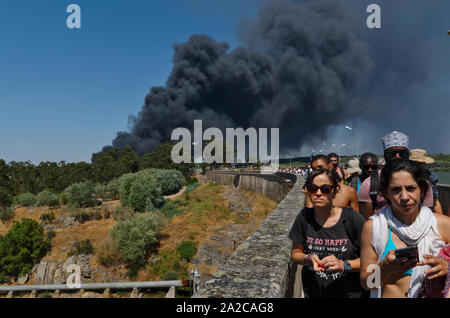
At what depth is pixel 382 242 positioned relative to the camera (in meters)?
2.01

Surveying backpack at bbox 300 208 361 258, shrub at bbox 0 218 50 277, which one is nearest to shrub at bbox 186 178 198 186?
shrub at bbox 0 218 50 277

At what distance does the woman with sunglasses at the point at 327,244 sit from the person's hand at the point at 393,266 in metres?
0.60

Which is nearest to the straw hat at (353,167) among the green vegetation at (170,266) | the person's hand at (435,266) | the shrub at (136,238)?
the person's hand at (435,266)

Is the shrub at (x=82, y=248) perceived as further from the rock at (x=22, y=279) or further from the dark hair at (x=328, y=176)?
the dark hair at (x=328, y=176)

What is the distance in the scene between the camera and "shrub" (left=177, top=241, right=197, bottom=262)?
3130cm

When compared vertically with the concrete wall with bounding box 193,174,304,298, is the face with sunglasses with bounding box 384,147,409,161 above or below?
above

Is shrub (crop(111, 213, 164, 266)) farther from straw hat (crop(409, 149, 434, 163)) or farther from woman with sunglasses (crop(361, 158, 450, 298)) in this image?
woman with sunglasses (crop(361, 158, 450, 298))

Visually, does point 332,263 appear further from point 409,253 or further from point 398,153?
point 398,153

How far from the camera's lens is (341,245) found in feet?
8.95

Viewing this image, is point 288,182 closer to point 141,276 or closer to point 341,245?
point 141,276

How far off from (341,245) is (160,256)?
3336 centimetres

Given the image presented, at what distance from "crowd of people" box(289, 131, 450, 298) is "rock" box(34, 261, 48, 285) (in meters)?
41.6

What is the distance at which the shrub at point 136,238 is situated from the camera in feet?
107
